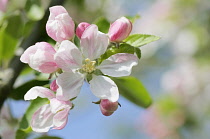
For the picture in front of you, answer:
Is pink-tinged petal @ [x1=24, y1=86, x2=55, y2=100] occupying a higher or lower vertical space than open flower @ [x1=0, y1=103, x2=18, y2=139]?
higher

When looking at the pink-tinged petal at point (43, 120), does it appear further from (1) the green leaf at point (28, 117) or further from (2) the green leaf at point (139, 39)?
(2) the green leaf at point (139, 39)

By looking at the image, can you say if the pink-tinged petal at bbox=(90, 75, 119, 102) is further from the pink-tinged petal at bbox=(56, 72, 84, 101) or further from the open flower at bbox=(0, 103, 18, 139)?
the open flower at bbox=(0, 103, 18, 139)

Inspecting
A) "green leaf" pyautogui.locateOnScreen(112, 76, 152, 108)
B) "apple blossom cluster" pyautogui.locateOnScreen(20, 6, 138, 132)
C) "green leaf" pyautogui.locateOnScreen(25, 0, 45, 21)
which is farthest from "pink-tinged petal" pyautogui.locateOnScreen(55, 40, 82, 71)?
"green leaf" pyautogui.locateOnScreen(25, 0, 45, 21)

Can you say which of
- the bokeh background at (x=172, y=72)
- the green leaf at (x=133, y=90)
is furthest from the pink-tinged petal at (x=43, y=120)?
the bokeh background at (x=172, y=72)

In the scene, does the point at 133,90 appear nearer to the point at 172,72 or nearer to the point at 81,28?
the point at 81,28

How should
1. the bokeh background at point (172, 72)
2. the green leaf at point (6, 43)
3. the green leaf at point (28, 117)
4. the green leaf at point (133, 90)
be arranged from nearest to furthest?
the green leaf at point (28, 117), the green leaf at point (133, 90), the green leaf at point (6, 43), the bokeh background at point (172, 72)

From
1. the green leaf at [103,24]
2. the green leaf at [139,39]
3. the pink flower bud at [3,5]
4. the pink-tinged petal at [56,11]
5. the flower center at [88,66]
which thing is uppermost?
the pink-tinged petal at [56,11]

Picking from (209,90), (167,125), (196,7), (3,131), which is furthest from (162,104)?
(3,131)

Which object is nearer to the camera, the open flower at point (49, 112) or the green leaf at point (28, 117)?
the open flower at point (49, 112)
